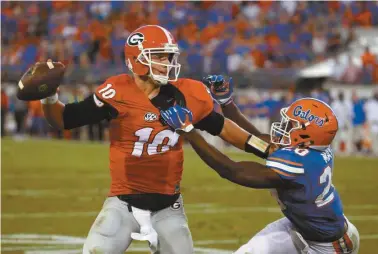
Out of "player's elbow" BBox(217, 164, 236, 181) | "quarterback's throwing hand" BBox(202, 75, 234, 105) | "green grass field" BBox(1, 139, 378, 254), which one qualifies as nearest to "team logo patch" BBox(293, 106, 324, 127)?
"player's elbow" BBox(217, 164, 236, 181)

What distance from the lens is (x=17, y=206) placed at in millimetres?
9102

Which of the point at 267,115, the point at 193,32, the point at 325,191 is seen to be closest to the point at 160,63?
the point at 325,191

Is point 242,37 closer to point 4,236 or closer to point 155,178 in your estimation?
point 4,236

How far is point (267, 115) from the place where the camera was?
59.6 feet

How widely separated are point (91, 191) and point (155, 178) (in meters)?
5.86

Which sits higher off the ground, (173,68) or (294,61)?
(173,68)

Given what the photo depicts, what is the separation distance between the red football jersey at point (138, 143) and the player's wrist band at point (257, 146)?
454 millimetres

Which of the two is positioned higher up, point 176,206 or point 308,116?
point 308,116

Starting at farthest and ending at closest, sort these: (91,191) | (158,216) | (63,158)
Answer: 1. (63,158)
2. (91,191)
3. (158,216)

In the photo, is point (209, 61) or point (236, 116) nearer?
point (236, 116)

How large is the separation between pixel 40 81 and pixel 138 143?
2.12 ft

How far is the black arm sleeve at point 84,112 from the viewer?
452 centimetres

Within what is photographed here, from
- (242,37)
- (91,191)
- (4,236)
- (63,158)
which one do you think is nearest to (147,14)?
(242,37)

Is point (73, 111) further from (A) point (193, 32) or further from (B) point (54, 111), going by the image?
(A) point (193, 32)
